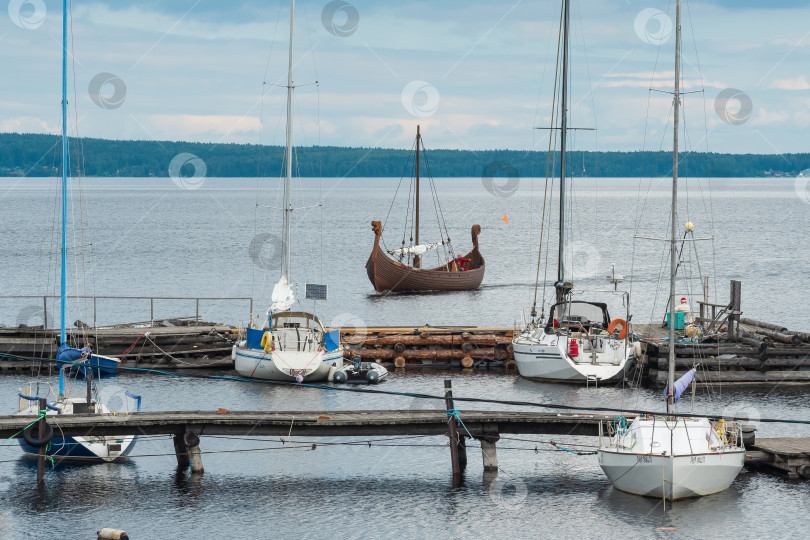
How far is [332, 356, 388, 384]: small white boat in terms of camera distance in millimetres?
43969

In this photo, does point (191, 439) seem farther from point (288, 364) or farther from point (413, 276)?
point (413, 276)

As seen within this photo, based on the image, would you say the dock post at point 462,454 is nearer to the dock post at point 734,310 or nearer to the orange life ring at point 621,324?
the orange life ring at point 621,324

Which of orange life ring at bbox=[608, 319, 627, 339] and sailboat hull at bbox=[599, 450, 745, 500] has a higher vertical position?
orange life ring at bbox=[608, 319, 627, 339]

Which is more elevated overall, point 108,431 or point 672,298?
point 672,298

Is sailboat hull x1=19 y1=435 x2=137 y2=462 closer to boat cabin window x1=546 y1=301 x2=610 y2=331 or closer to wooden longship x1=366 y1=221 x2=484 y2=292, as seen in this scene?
boat cabin window x1=546 y1=301 x2=610 y2=331

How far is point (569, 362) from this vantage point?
144ft

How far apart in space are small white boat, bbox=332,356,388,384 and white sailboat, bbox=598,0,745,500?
16677 millimetres

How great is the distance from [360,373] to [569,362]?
8.69 metres

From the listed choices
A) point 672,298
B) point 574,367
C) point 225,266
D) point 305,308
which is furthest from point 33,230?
point 672,298

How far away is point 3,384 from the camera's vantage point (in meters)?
44.5

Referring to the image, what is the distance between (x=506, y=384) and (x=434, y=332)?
5.46 meters

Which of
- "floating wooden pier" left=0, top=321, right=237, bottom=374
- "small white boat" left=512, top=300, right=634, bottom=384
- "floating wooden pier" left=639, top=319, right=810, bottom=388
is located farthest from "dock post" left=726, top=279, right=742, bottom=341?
"floating wooden pier" left=0, top=321, right=237, bottom=374

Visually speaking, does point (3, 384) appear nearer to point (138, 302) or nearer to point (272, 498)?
point (272, 498)

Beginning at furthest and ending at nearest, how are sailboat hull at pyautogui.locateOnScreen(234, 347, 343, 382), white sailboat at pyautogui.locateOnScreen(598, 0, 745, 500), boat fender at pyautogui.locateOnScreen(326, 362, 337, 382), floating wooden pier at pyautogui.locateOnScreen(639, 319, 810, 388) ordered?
1. boat fender at pyautogui.locateOnScreen(326, 362, 337, 382)
2. sailboat hull at pyautogui.locateOnScreen(234, 347, 343, 382)
3. floating wooden pier at pyautogui.locateOnScreen(639, 319, 810, 388)
4. white sailboat at pyautogui.locateOnScreen(598, 0, 745, 500)
